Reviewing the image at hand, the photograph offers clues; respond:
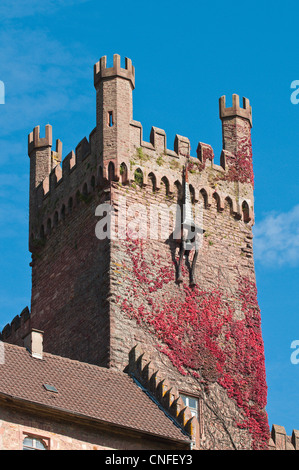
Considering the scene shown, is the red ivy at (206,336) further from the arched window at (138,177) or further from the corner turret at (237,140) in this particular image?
the corner turret at (237,140)

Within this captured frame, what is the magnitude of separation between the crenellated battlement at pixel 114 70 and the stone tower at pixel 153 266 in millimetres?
49

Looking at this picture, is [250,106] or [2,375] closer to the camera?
[2,375]

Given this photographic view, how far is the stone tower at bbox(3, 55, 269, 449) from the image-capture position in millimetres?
49438

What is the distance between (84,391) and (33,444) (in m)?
4.06

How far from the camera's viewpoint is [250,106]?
57844 mm

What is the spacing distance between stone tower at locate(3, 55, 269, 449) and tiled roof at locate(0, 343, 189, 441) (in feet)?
7.75

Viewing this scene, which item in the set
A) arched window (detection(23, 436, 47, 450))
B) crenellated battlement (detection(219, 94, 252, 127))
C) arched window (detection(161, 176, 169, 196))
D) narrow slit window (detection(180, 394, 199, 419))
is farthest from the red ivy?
arched window (detection(23, 436, 47, 450))

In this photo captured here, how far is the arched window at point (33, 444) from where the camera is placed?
130 ft

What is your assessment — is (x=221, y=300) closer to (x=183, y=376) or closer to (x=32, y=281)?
(x=183, y=376)

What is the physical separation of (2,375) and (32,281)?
46.3 feet

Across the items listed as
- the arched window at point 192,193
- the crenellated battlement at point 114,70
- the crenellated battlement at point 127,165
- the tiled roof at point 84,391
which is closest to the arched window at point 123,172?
the crenellated battlement at point 127,165

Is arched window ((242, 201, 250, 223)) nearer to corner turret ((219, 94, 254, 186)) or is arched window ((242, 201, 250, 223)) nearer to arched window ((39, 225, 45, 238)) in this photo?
corner turret ((219, 94, 254, 186))

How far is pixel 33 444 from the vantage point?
39781mm
